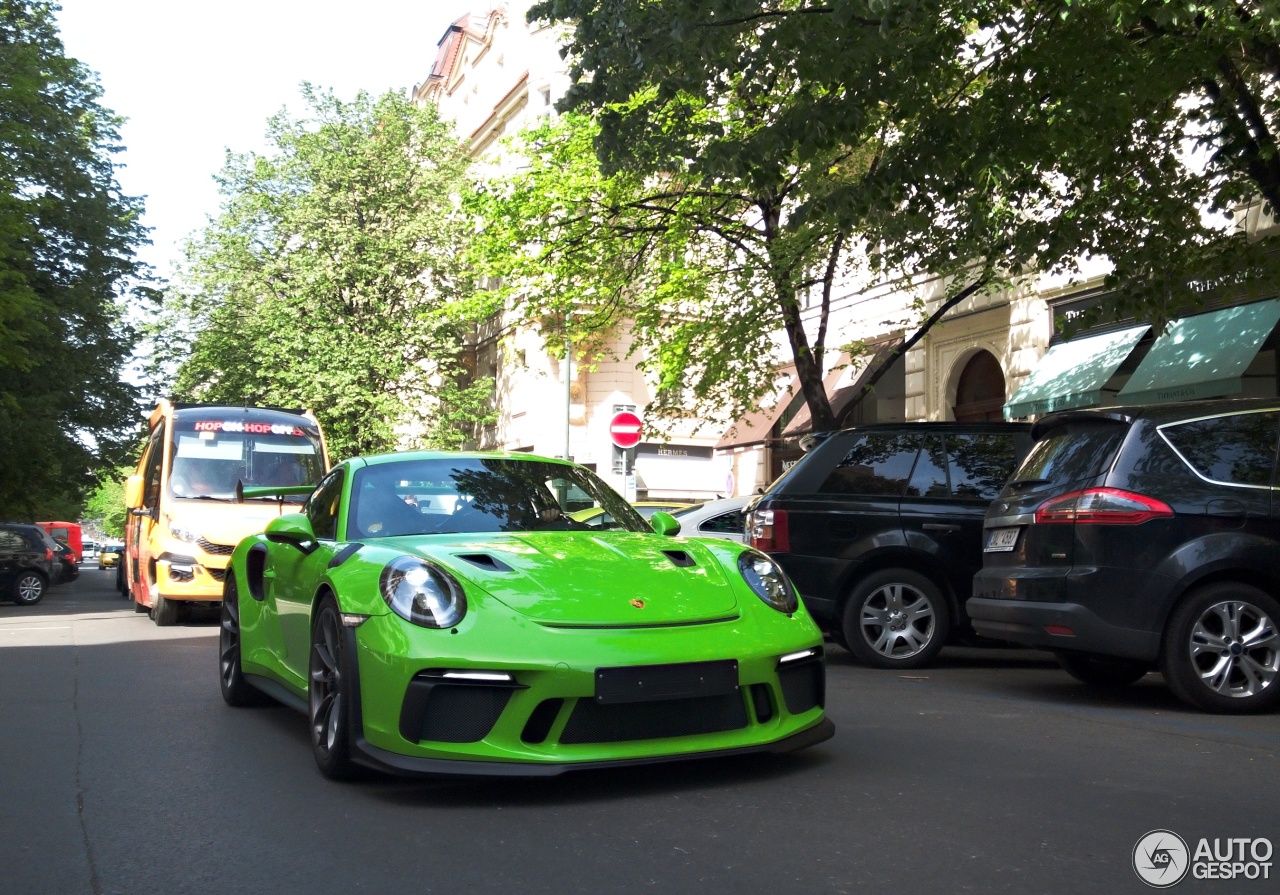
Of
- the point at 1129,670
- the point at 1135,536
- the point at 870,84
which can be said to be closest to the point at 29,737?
the point at 1135,536

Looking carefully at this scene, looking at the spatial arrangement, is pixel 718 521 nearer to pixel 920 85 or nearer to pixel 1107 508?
pixel 920 85

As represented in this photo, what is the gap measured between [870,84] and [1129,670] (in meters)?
4.97

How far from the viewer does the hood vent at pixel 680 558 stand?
19.6 feet

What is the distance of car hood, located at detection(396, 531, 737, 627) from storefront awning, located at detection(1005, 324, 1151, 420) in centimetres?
1371

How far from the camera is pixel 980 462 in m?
10.8

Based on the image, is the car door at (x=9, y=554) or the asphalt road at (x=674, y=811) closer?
the asphalt road at (x=674, y=811)

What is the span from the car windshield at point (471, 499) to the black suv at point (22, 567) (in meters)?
23.7

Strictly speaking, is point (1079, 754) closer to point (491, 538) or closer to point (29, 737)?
point (491, 538)

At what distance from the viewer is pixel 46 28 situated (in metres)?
36.6

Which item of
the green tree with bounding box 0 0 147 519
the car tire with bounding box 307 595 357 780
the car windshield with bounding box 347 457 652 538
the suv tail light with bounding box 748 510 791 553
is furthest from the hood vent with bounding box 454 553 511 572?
the green tree with bounding box 0 0 147 519

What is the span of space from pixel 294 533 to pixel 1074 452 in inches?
175

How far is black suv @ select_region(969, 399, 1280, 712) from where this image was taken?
7.79 meters

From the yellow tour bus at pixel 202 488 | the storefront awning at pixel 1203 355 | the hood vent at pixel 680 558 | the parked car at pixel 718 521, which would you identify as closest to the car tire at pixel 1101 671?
the hood vent at pixel 680 558

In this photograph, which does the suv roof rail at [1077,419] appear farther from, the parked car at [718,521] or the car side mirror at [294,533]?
the parked car at [718,521]
